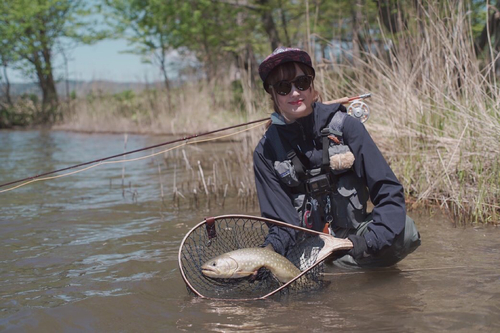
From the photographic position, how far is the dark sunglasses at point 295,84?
340 centimetres

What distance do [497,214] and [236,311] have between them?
9.38 feet

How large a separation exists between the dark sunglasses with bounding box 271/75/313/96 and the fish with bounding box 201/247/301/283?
1002mm

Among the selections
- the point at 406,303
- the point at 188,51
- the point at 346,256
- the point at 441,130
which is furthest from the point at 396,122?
the point at 188,51

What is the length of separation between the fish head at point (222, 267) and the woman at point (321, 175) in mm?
311

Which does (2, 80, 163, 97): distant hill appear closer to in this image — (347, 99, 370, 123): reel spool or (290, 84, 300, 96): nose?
(347, 99, 370, 123): reel spool

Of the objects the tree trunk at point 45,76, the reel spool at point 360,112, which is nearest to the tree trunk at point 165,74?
the tree trunk at point 45,76

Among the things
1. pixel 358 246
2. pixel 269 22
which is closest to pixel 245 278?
pixel 358 246

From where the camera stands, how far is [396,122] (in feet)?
19.6

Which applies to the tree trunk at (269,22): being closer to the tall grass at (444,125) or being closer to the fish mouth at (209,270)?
the tall grass at (444,125)

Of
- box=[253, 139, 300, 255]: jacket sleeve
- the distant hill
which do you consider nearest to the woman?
box=[253, 139, 300, 255]: jacket sleeve

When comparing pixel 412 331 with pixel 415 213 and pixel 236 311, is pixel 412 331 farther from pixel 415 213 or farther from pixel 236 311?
pixel 415 213

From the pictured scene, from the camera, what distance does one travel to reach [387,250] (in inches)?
132

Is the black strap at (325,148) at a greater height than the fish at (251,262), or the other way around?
the black strap at (325,148)

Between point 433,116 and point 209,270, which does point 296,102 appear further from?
point 433,116
